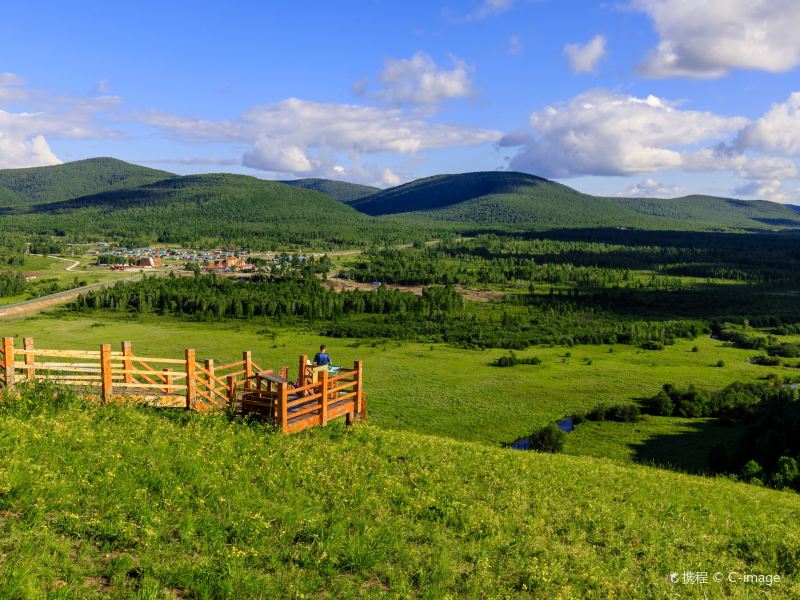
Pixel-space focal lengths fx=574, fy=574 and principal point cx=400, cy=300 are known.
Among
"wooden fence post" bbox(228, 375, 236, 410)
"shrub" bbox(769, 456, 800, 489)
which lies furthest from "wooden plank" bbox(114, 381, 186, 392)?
"shrub" bbox(769, 456, 800, 489)

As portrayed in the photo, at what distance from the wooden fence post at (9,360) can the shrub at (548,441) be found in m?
40.5

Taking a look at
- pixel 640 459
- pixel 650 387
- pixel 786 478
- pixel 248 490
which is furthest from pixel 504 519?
pixel 650 387

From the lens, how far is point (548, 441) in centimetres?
5028

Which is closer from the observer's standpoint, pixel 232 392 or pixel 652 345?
pixel 232 392

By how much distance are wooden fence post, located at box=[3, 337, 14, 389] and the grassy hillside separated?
1.39 m

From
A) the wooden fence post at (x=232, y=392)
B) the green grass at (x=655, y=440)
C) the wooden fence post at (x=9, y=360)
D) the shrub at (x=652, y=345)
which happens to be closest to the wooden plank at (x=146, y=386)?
the wooden fence post at (x=232, y=392)

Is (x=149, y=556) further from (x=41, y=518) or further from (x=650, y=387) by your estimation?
(x=650, y=387)

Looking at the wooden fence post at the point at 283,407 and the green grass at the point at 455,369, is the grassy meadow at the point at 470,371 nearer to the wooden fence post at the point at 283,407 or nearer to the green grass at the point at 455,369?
the green grass at the point at 455,369

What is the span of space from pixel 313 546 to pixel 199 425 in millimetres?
8080

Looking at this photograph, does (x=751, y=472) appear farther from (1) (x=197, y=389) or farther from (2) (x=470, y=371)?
(2) (x=470, y=371)

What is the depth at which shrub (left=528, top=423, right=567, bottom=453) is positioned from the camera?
163 feet

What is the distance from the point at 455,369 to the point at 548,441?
38148mm

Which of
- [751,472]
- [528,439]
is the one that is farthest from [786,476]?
[528,439]

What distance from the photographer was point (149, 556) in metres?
10.8
